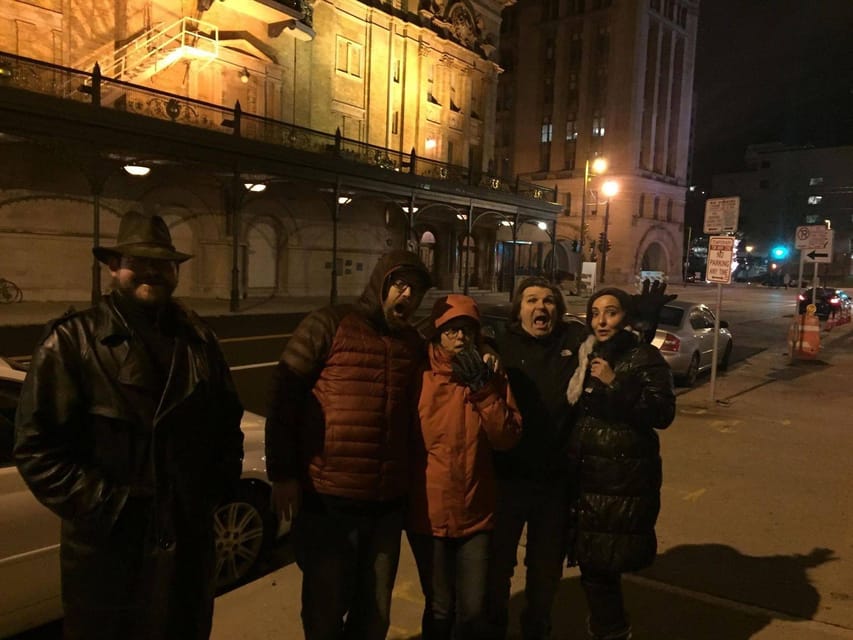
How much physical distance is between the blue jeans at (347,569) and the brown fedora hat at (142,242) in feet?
3.76

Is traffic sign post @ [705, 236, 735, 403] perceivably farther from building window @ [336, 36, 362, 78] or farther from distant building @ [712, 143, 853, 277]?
distant building @ [712, 143, 853, 277]

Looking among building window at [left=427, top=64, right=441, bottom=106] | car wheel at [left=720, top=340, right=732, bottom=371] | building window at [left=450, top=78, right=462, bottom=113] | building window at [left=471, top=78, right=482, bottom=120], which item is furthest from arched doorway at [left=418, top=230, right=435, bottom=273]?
car wheel at [left=720, top=340, right=732, bottom=371]

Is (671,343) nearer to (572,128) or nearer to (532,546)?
(532,546)

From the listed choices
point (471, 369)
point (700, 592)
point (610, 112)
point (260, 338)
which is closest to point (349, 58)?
point (260, 338)

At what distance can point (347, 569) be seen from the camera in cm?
255

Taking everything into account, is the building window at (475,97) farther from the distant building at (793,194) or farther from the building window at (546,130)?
the distant building at (793,194)

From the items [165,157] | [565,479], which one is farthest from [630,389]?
[165,157]

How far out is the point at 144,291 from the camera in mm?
2180

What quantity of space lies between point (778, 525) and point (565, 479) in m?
2.97

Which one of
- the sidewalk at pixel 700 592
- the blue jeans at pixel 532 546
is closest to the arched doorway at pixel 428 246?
the sidewalk at pixel 700 592

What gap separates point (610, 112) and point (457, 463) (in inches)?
2430

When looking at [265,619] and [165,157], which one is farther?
[165,157]

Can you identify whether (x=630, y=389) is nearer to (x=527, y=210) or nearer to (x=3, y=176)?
(x=3, y=176)

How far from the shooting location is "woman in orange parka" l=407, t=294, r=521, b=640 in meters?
2.63
